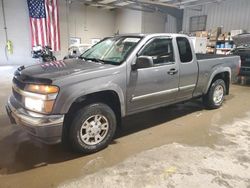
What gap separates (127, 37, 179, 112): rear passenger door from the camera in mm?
3055

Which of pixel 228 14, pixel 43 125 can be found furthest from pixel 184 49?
pixel 228 14

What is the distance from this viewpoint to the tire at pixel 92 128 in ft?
8.48

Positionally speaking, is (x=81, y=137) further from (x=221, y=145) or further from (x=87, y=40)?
(x=87, y=40)

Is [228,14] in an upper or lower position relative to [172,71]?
upper

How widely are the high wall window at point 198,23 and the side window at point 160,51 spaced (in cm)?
994

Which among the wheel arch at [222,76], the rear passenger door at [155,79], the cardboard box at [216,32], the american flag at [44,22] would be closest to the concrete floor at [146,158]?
the rear passenger door at [155,79]

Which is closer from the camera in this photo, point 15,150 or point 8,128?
point 15,150

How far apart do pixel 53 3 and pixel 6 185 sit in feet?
33.7

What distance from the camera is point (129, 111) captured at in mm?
3115

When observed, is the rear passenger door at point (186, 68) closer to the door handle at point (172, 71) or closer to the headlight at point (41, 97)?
the door handle at point (172, 71)

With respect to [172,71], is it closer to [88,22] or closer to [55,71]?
[55,71]

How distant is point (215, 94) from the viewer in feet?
15.0

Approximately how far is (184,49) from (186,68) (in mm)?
347

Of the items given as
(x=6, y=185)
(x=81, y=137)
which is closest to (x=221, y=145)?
(x=81, y=137)
